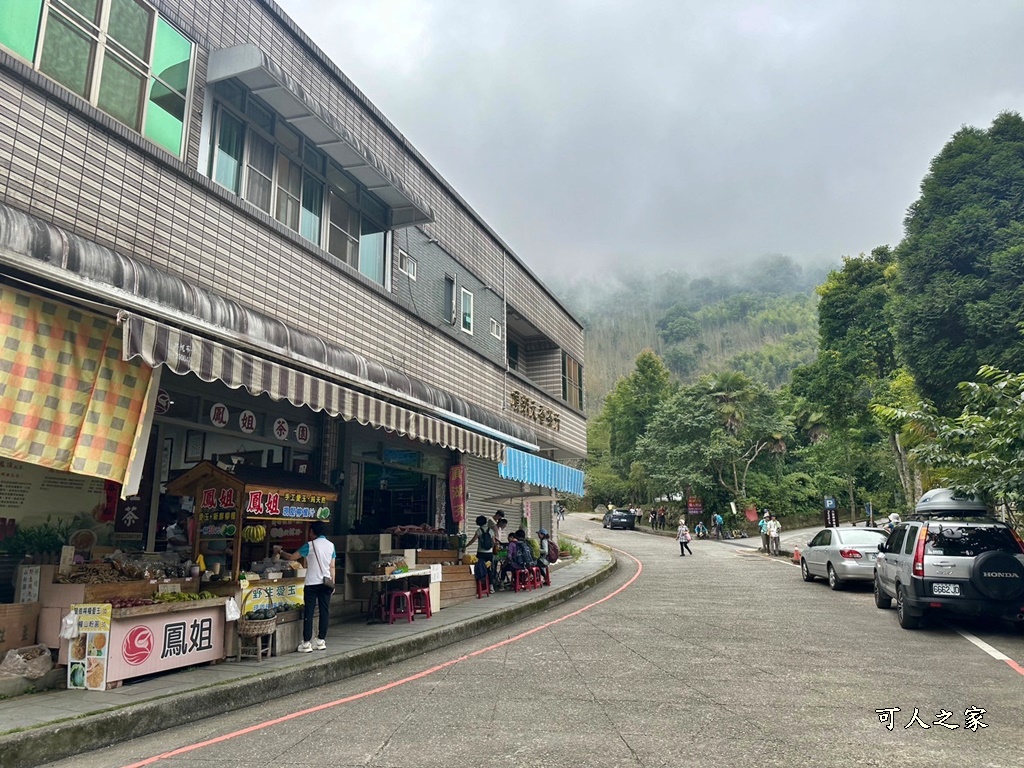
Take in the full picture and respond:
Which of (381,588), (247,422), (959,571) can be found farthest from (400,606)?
(959,571)

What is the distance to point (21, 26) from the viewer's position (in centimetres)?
625

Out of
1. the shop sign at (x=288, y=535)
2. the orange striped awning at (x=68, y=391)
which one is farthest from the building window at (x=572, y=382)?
the orange striped awning at (x=68, y=391)

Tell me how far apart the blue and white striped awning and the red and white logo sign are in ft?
21.5

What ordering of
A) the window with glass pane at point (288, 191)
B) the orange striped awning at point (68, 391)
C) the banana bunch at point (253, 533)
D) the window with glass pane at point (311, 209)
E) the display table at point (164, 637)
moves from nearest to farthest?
the orange striped awning at point (68, 391) → the display table at point (164, 637) → the banana bunch at point (253, 533) → the window with glass pane at point (288, 191) → the window with glass pane at point (311, 209)

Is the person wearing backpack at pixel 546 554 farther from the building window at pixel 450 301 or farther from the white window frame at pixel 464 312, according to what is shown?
the building window at pixel 450 301

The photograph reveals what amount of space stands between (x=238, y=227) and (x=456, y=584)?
7285 millimetres

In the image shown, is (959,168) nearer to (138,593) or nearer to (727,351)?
(138,593)

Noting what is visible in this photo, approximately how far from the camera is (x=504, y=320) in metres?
18.1

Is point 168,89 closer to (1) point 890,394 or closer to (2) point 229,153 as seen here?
(2) point 229,153

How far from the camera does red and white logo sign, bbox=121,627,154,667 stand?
628cm

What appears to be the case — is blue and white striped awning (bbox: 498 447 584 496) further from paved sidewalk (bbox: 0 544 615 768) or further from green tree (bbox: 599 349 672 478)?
green tree (bbox: 599 349 672 478)

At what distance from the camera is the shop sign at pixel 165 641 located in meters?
6.23

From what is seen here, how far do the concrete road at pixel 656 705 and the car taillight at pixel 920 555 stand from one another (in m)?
0.87

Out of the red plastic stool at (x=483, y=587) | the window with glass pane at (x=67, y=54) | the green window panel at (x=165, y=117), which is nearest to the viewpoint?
the window with glass pane at (x=67, y=54)
